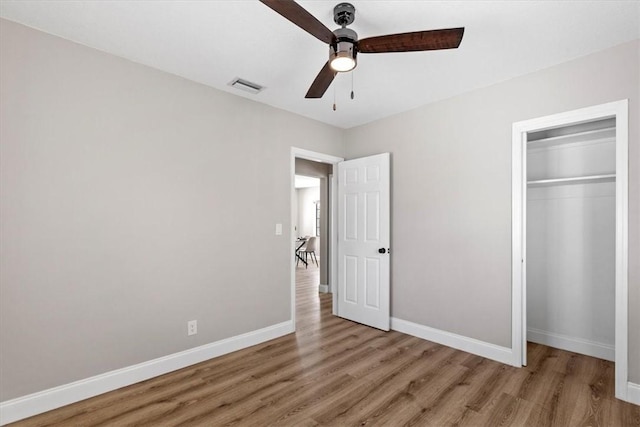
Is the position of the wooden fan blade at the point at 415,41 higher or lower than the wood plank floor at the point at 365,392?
higher

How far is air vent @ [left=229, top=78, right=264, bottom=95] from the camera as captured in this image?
117 inches

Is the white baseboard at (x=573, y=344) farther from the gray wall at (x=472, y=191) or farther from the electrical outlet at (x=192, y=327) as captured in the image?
the electrical outlet at (x=192, y=327)

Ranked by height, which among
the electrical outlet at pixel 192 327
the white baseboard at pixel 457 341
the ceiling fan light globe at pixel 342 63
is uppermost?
the ceiling fan light globe at pixel 342 63

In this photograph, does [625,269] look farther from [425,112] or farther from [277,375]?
[277,375]

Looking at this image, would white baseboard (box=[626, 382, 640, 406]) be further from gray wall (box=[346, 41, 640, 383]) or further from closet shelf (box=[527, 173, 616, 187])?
closet shelf (box=[527, 173, 616, 187])

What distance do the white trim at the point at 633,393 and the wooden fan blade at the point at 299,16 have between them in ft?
10.3

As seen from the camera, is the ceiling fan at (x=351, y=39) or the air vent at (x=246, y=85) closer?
the ceiling fan at (x=351, y=39)

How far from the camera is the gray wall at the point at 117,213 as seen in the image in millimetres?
2131

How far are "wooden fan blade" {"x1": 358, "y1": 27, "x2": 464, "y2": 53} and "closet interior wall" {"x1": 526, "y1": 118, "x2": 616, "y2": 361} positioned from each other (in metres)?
1.99

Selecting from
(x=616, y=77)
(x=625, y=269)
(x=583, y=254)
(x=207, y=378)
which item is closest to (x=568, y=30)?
(x=616, y=77)

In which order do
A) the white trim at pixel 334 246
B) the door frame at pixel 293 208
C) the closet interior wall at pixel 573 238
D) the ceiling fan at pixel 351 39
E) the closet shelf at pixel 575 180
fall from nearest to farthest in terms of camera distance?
the ceiling fan at pixel 351 39 → the closet shelf at pixel 575 180 → the closet interior wall at pixel 573 238 → the door frame at pixel 293 208 → the white trim at pixel 334 246

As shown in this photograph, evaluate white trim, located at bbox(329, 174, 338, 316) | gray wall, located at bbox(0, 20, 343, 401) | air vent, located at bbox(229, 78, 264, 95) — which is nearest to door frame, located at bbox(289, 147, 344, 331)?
white trim, located at bbox(329, 174, 338, 316)

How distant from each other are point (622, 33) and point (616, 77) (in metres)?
0.31

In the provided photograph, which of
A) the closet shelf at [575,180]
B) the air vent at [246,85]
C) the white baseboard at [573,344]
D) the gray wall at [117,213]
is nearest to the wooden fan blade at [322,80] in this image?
the air vent at [246,85]
